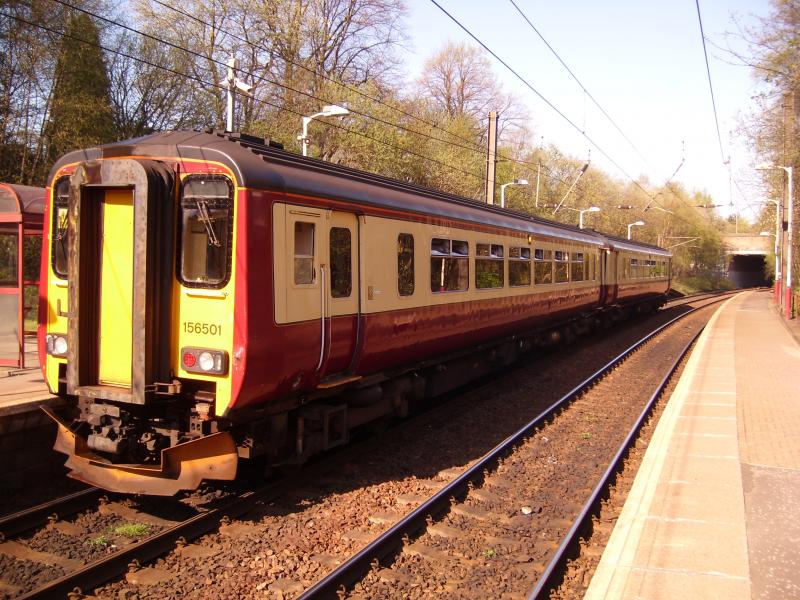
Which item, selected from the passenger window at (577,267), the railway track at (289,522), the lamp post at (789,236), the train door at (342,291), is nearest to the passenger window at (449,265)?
the train door at (342,291)

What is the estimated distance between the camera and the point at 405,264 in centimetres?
801

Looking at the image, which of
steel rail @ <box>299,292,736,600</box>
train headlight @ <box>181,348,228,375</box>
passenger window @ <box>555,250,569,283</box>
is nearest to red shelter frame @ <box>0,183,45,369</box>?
train headlight @ <box>181,348,228,375</box>

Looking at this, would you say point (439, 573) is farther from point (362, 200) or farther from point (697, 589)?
point (362, 200)

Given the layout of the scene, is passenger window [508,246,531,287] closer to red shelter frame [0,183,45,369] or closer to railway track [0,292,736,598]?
railway track [0,292,736,598]

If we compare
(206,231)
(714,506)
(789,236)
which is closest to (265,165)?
(206,231)

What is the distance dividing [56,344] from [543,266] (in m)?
10.1

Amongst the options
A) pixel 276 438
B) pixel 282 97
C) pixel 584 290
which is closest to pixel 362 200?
pixel 276 438

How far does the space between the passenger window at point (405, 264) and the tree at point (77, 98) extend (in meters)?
16.1

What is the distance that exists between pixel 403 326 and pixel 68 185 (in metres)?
3.96

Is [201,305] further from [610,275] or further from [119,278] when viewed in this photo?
[610,275]

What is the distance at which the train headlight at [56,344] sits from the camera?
240 inches

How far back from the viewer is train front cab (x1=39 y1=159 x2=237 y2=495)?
5477 millimetres

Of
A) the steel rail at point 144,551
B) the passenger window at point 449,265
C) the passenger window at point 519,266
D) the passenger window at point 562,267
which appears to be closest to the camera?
the steel rail at point 144,551

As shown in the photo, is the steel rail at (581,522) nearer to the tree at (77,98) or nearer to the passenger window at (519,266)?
the passenger window at (519,266)
